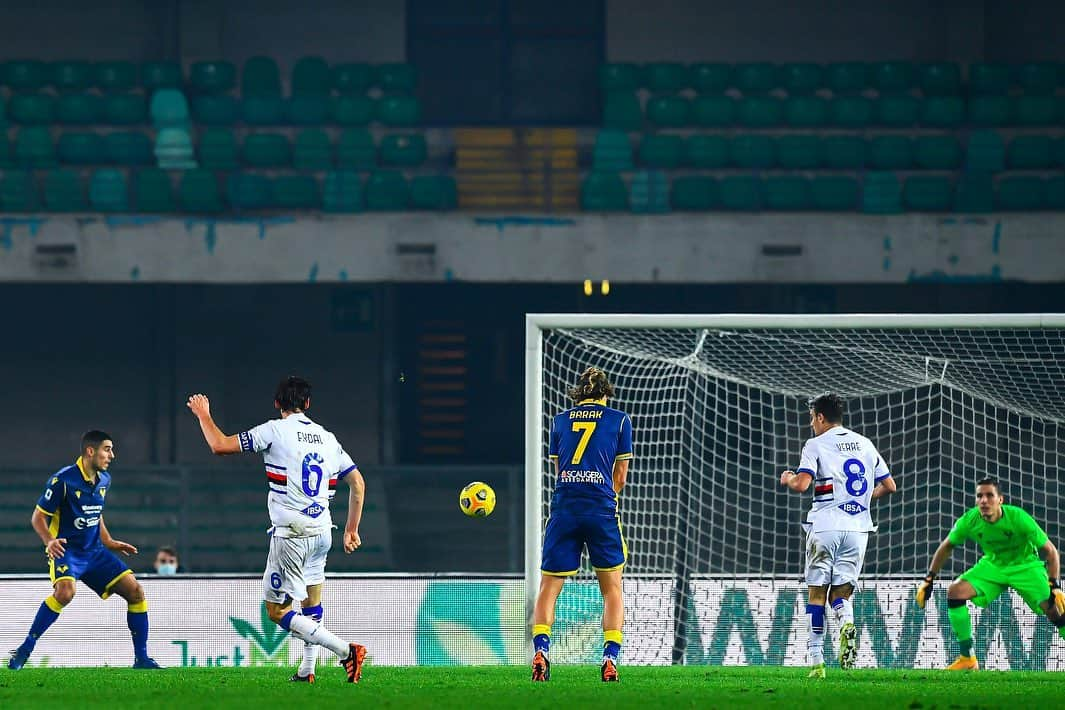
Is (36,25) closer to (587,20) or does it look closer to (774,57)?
(587,20)

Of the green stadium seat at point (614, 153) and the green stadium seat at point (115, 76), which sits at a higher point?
the green stadium seat at point (115, 76)

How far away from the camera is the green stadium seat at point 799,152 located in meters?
20.4

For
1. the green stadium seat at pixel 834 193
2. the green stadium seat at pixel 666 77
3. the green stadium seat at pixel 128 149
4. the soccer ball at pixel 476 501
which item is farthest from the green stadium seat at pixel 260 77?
the soccer ball at pixel 476 501

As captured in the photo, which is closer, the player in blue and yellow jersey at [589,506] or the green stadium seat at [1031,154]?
the player in blue and yellow jersey at [589,506]

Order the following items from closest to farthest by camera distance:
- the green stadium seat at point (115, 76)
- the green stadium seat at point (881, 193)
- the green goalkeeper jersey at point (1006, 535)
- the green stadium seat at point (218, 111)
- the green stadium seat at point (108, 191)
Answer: the green goalkeeper jersey at point (1006, 535)
the green stadium seat at point (881, 193)
the green stadium seat at point (108, 191)
the green stadium seat at point (218, 111)
the green stadium seat at point (115, 76)

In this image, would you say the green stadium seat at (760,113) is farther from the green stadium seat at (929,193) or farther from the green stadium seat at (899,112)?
the green stadium seat at (929,193)

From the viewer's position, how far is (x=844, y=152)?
803 inches

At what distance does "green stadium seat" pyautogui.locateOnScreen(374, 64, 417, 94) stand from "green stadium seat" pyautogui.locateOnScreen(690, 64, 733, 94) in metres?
3.86

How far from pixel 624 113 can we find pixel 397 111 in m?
3.01

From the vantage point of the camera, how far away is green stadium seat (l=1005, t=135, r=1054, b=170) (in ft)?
66.5

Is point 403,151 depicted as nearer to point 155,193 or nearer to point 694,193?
point 155,193

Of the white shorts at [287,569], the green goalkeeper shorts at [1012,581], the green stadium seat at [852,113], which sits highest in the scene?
the green stadium seat at [852,113]

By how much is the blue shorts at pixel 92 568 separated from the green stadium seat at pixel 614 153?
1176 cm

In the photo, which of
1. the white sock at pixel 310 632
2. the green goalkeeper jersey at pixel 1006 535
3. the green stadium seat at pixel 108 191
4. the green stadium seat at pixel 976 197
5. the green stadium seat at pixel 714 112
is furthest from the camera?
the green stadium seat at pixel 714 112
